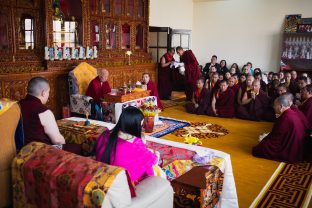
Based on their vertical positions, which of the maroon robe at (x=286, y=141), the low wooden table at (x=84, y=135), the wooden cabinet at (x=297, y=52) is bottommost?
the maroon robe at (x=286, y=141)

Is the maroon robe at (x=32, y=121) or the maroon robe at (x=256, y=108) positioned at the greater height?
the maroon robe at (x=32, y=121)

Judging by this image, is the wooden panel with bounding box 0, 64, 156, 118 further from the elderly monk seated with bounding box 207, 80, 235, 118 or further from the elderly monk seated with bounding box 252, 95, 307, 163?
the elderly monk seated with bounding box 252, 95, 307, 163

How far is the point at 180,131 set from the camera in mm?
5770

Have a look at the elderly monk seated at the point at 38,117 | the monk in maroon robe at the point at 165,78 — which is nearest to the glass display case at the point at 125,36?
the monk in maroon robe at the point at 165,78

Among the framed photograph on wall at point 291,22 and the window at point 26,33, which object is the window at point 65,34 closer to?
the window at point 26,33

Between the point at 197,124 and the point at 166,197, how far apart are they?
4.30 metres

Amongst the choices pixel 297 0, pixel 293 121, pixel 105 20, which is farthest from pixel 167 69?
pixel 293 121

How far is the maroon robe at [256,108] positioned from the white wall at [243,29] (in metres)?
3.74

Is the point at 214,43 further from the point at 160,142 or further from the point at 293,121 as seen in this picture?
the point at 160,142

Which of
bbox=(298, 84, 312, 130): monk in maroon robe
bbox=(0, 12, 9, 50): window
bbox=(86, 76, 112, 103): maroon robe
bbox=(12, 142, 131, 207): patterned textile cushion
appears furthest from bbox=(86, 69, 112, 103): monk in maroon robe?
bbox=(12, 142, 131, 207): patterned textile cushion

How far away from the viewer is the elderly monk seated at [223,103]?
6992mm

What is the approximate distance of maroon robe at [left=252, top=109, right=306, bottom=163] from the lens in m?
4.39

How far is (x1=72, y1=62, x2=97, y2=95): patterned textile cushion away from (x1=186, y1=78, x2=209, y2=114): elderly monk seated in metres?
2.30

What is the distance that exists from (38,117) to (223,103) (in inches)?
195
